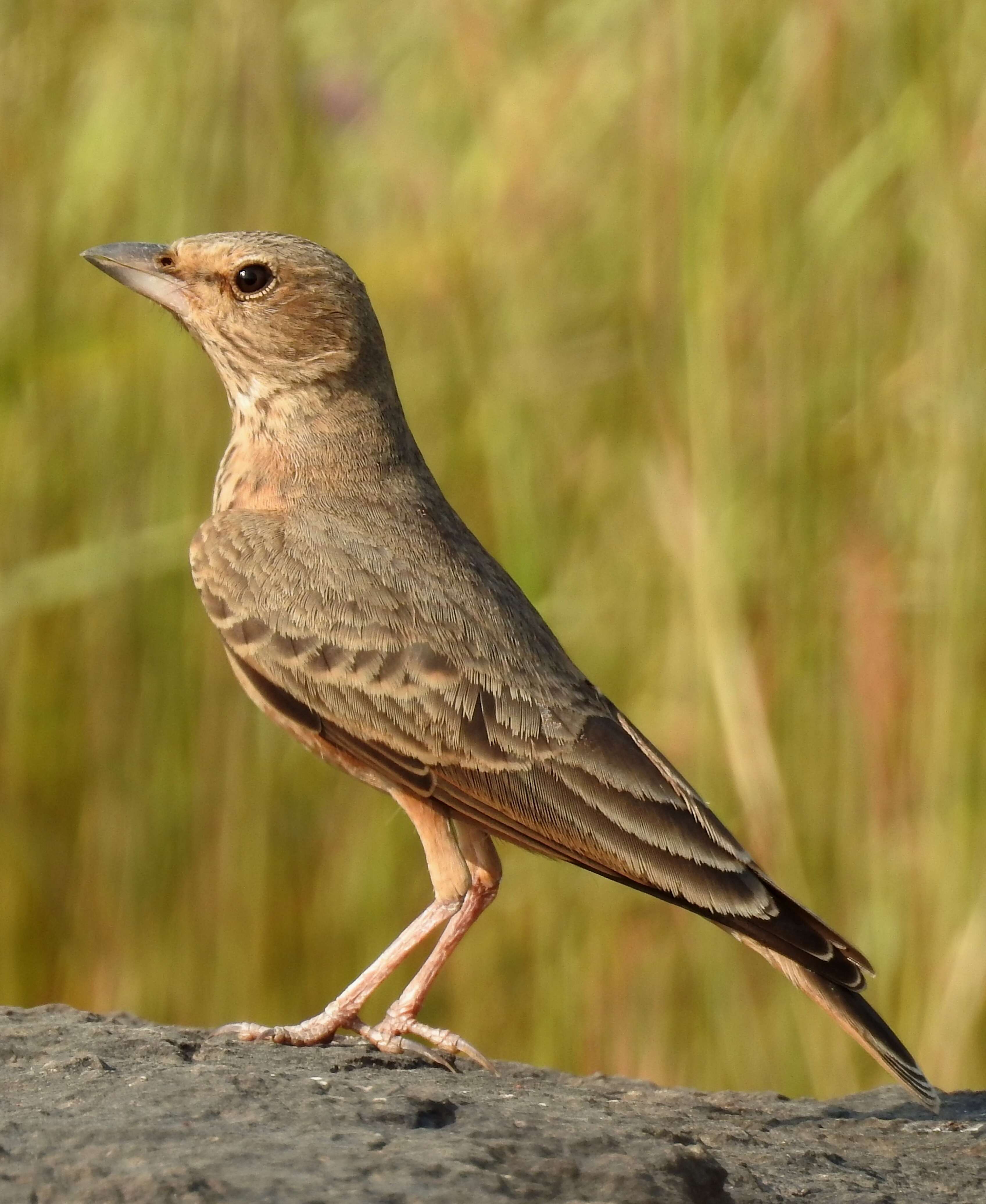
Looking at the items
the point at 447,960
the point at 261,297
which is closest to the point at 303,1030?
the point at 447,960

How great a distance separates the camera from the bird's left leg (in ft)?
13.5

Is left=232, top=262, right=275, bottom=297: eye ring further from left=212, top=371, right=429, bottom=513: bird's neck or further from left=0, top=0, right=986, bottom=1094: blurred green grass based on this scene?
left=0, top=0, right=986, bottom=1094: blurred green grass

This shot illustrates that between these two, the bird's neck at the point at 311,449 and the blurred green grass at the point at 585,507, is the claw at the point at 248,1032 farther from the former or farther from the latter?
the blurred green grass at the point at 585,507

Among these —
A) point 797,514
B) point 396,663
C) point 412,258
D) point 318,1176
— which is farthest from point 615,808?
point 412,258

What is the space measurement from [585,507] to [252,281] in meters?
1.45

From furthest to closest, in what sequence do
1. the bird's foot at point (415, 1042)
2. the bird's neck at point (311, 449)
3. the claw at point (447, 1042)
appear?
1. the bird's neck at point (311, 449)
2. the claw at point (447, 1042)
3. the bird's foot at point (415, 1042)

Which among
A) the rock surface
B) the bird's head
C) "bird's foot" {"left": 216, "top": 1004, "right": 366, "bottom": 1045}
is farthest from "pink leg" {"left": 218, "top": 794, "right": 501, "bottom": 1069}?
the bird's head

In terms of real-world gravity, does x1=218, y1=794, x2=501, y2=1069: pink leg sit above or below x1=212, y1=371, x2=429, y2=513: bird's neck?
below

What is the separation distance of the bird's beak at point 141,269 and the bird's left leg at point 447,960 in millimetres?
1668

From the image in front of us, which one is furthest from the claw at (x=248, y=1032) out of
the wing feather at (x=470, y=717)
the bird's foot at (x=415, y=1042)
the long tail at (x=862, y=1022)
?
the long tail at (x=862, y=1022)

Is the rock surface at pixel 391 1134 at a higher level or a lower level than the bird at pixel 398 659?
lower

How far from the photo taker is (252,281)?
5.12 metres

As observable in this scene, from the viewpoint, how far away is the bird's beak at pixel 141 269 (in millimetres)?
5047

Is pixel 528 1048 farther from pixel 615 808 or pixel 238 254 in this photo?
pixel 238 254
